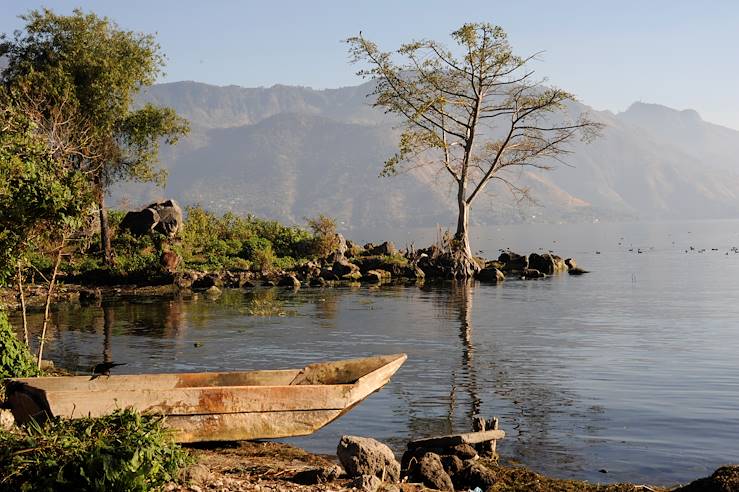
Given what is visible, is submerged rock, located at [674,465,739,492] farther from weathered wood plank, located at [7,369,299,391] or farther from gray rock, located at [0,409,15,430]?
gray rock, located at [0,409,15,430]

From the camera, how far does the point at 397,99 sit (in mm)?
53344

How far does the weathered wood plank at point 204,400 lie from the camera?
37.3 feet

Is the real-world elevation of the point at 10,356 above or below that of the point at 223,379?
above

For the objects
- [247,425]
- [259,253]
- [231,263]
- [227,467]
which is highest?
[259,253]

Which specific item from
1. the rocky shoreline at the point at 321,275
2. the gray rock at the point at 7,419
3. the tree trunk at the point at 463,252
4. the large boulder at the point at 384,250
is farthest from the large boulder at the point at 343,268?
the gray rock at the point at 7,419

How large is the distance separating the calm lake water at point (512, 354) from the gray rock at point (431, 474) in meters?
2.16

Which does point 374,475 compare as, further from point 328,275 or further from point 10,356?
point 328,275

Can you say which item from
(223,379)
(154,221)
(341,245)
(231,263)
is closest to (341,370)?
(223,379)

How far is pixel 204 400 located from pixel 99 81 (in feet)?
105

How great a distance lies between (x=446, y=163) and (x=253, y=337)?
91.9 ft

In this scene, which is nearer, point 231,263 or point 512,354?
point 512,354

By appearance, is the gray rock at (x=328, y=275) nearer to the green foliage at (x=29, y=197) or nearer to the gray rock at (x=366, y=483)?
the green foliage at (x=29, y=197)

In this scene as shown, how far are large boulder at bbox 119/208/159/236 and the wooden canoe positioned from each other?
1353 inches

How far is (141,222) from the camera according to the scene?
47.0 m
